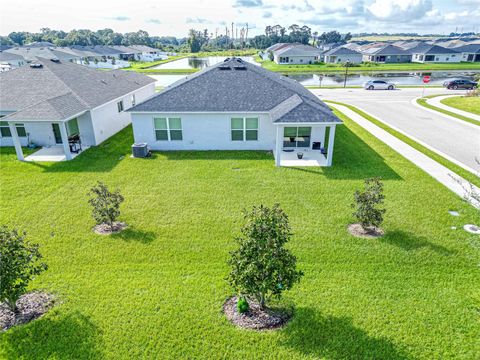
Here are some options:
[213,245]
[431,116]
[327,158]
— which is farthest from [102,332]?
[431,116]

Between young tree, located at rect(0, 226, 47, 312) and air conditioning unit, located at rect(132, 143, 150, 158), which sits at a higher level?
young tree, located at rect(0, 226, 47, 312)

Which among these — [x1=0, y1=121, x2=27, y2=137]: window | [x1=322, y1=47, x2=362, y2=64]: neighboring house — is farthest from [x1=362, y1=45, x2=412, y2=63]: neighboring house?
[x1=0, y1=121, x2=27, y2=137]: window

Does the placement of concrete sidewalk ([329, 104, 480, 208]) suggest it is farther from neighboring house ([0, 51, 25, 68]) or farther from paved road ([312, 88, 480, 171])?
neighboring house ([0, 51, 25, 68])

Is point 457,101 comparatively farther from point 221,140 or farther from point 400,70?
point 400,70

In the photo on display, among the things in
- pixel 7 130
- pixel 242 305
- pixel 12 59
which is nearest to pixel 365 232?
pixel 242 305

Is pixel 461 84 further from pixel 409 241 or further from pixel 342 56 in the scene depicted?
pixel 342 56

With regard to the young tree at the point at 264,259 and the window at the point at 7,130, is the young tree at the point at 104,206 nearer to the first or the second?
the young tree at the point at 264,259
